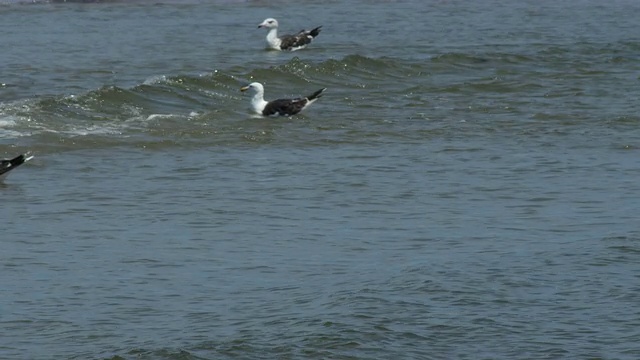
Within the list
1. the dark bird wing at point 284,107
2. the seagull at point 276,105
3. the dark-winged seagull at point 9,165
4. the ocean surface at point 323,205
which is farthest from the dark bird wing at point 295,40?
the dark-winged seagull at point 9,165

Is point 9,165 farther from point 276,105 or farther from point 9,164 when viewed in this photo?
point 276,105

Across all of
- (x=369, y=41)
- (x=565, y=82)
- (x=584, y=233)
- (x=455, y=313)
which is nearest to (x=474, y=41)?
(x=369, y=41)

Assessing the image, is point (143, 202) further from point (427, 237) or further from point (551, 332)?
point (551, 332)

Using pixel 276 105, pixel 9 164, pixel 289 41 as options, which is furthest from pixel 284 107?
pixel 289 41

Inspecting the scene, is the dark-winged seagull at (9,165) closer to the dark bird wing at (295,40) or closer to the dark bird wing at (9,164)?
the dark bird wing at (9,164)

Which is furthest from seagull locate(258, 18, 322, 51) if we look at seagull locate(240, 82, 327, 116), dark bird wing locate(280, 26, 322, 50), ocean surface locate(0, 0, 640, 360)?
seagull locate(240, 82, 327, 116)

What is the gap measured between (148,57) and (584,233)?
15371mm

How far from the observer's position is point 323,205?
1314 centimetres

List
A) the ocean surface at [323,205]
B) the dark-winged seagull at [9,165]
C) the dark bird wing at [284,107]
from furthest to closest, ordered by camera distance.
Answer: the dark bird wing at [284,107]
the dark-winged seagull at [9,165]
the ocean surface at [323,205]

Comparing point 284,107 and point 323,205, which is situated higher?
point 323,205

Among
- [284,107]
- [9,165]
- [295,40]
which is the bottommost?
[295,40]

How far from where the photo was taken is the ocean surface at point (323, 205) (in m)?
9.29

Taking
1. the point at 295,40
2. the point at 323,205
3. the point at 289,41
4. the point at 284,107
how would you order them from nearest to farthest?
the point at 323,205 → the point at 284,107 → the point at 289,41 → the point at 295,40

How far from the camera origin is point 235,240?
1169cm
